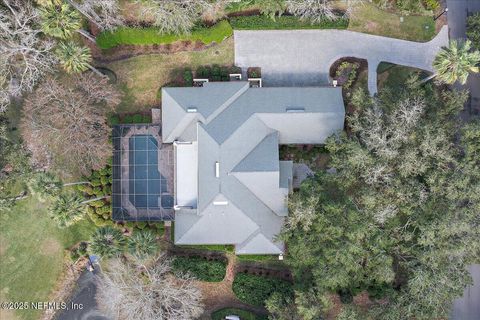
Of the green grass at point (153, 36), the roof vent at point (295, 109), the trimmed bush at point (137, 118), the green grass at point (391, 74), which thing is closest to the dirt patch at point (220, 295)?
the roof vent at point (295, 109)

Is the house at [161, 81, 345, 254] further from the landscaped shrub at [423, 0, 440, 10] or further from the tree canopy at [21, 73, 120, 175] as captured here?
the landscaped shrub at [423, 0, 440, 10]

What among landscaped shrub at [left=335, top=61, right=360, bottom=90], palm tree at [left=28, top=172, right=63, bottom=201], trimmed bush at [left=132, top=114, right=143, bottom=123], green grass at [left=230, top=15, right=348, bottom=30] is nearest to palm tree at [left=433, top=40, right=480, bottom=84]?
landscaped shrub at [left=335, top=61, right=360, bottom=90]

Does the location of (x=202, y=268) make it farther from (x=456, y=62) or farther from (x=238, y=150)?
(x=456, y=62)

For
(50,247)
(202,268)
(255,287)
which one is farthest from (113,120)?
(255,287)

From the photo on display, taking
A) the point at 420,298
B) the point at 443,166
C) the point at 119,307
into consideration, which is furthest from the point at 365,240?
the point at 119,307

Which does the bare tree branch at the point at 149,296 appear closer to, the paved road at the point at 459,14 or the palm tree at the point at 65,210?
the palm tree at the point at 65,210
